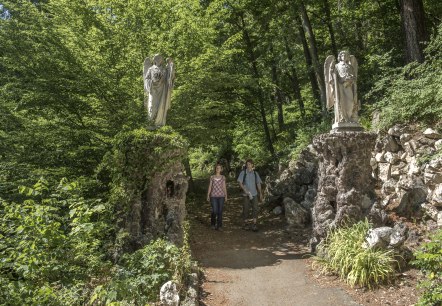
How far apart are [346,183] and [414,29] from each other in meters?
5.73

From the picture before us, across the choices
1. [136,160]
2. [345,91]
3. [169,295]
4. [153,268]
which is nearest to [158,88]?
[136,160]

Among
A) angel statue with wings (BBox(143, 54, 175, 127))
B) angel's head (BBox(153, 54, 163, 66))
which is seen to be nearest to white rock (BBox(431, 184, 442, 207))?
angel statue with wings (BBox(143, 54, 175, 127))

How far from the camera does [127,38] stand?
30.2 ft

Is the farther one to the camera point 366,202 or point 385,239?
point 366,202

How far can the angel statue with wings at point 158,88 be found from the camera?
7105mm

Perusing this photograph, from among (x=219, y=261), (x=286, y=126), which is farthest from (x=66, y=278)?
(x=286, y=126)

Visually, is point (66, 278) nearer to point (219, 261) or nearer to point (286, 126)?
point (219, 261)

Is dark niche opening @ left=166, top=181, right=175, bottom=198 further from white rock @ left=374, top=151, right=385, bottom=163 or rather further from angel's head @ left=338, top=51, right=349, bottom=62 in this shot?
white rock @ left=374, top=151, right=385, bottom=163

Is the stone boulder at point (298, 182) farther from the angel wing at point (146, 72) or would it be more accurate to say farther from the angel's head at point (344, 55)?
the angel wing at point (146, 72)

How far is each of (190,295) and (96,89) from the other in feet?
17.0

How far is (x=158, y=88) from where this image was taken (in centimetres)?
715

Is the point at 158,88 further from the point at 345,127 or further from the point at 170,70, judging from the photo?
the point at 345,127

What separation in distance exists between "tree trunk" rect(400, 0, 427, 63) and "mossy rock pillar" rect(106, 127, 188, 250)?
7388mm

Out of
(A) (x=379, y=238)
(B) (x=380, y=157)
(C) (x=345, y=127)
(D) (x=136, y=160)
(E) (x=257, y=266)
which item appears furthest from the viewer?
(B) (x=380, y=157)
